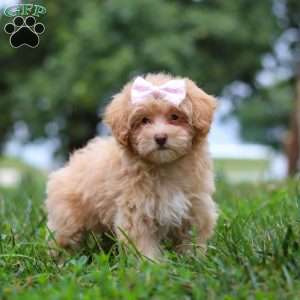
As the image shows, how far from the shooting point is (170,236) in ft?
17.9

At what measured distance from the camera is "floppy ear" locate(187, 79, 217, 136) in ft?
17.1

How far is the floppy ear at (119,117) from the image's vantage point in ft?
17.2

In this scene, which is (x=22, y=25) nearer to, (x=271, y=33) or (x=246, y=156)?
(x=271, y=33)

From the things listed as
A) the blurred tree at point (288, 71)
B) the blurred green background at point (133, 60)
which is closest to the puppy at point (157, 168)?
the blurred green background at point (133, 60)

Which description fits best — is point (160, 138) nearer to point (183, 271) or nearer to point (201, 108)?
point (201, 108)

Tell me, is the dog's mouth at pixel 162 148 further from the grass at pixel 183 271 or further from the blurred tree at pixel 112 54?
the blurred tree at pixel 112 54

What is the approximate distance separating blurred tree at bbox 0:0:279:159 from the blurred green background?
2 cm

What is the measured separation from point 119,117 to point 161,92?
1.11 feet

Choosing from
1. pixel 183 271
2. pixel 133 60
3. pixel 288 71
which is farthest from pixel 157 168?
pixel 288 71

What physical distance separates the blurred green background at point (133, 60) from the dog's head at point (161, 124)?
859 centimetres

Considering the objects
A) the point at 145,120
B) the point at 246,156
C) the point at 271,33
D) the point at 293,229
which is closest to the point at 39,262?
the point at 145,120

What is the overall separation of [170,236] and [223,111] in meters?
15.2

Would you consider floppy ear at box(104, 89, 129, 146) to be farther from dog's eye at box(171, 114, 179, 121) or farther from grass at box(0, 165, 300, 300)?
grass at box(0, 165, 300, 300)

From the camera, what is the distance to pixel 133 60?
15844 millimetres
